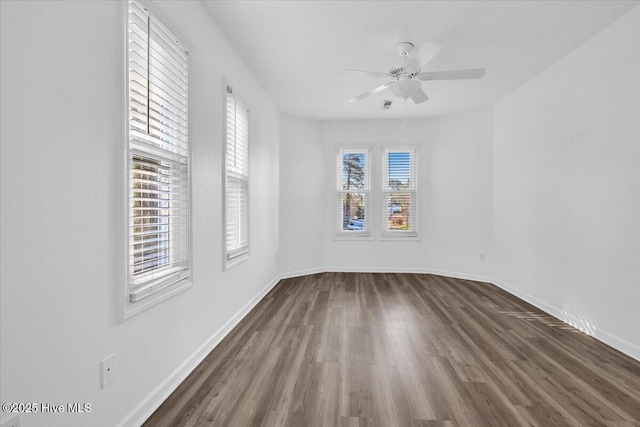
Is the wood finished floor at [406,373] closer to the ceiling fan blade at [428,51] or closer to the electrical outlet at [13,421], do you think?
the electrical outlet at [13,421]

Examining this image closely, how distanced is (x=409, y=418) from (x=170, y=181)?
199cm

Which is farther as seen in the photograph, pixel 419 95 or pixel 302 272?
pixel 302 272

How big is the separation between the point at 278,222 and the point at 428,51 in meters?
3.47

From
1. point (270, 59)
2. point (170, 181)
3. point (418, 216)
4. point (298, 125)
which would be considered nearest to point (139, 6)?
point (170, 181)

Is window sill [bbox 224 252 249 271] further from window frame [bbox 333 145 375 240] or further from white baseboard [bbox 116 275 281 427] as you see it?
window frame [bbox 333 145 375 240]

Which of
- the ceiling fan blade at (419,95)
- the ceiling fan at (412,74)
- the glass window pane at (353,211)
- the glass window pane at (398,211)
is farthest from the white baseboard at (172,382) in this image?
the glass window pane at (398,211)

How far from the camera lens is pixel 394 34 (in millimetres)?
2961

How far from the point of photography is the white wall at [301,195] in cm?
557

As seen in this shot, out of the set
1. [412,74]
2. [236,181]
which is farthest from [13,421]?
[412,74]

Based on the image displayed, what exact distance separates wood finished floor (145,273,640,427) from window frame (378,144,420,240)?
2295 millimetres

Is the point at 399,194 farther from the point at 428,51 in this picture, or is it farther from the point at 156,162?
the point at 156,162

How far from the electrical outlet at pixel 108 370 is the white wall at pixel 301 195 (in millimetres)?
3886

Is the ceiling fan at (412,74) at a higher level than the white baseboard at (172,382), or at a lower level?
higher

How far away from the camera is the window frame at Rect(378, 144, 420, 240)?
5.98 meters
